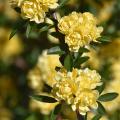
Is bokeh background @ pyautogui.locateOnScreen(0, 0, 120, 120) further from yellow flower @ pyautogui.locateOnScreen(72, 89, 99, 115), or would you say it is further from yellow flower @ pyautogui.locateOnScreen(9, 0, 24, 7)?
yellow flower @ pyautogui.locateOnScreen(72, 89, 99, 115)

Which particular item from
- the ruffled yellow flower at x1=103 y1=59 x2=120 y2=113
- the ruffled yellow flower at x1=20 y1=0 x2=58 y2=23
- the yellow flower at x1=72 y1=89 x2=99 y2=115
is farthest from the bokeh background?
the yellow flower at x1=72 y1=89 x2=99 y2=115

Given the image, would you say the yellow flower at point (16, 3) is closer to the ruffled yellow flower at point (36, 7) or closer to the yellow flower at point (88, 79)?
the ruffled yellow flower at point (36, 7)

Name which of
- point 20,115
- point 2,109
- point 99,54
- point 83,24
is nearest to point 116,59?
point 99,54

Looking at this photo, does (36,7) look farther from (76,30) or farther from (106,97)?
(106,97)

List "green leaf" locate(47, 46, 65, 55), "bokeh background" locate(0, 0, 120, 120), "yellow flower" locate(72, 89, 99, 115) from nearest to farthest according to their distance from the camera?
"yellow flower" locate(72, 89, 99, 115) < "green leaf" locate(47, 46, 65, 55) < "bokeh background" locate(0, 0, 120, 120)

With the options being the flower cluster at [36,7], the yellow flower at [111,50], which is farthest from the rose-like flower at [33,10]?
the yellow flower at [111,50]

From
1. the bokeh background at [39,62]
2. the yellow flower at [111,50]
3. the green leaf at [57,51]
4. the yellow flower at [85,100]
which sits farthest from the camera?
the yellow flower at [111,50]
